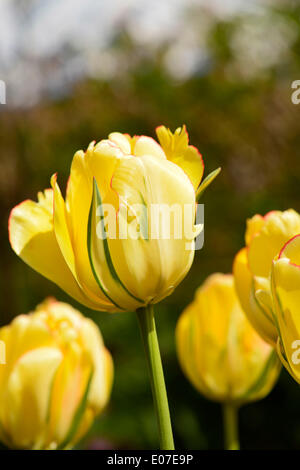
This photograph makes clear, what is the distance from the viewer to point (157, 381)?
25 cm

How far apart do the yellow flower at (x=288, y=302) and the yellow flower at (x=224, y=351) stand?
0.19m

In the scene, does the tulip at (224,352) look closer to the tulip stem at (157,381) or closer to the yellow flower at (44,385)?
the yellow flower at (44,385)

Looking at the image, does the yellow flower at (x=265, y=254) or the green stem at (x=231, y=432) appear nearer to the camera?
the yellow flower at (x=265, y=254)

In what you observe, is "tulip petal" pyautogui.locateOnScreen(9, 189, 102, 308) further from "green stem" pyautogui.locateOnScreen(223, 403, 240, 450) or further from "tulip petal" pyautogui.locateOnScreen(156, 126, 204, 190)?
"green stem" pyautogui.locateOnScreen(223, 403, 240, 450)

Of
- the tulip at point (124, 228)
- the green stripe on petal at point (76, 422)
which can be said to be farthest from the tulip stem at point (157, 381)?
the green stripe on petal at point (76, 422)

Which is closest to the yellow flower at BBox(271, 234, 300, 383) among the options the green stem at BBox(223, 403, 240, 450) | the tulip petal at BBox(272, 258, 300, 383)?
the tulip petal at BBox(272, 258, 300, 383)

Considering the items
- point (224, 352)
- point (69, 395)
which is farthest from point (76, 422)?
point (224, 352)

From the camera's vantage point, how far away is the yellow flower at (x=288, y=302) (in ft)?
0.77

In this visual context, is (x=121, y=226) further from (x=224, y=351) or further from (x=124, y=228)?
(x=224, y=351)

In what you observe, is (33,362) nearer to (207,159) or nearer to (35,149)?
(207,159)

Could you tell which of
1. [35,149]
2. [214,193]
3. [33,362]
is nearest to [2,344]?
[33,362]

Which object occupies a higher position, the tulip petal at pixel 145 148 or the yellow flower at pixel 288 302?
the tulip petal at pixel 145 148

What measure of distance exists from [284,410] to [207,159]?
2.27 feet
